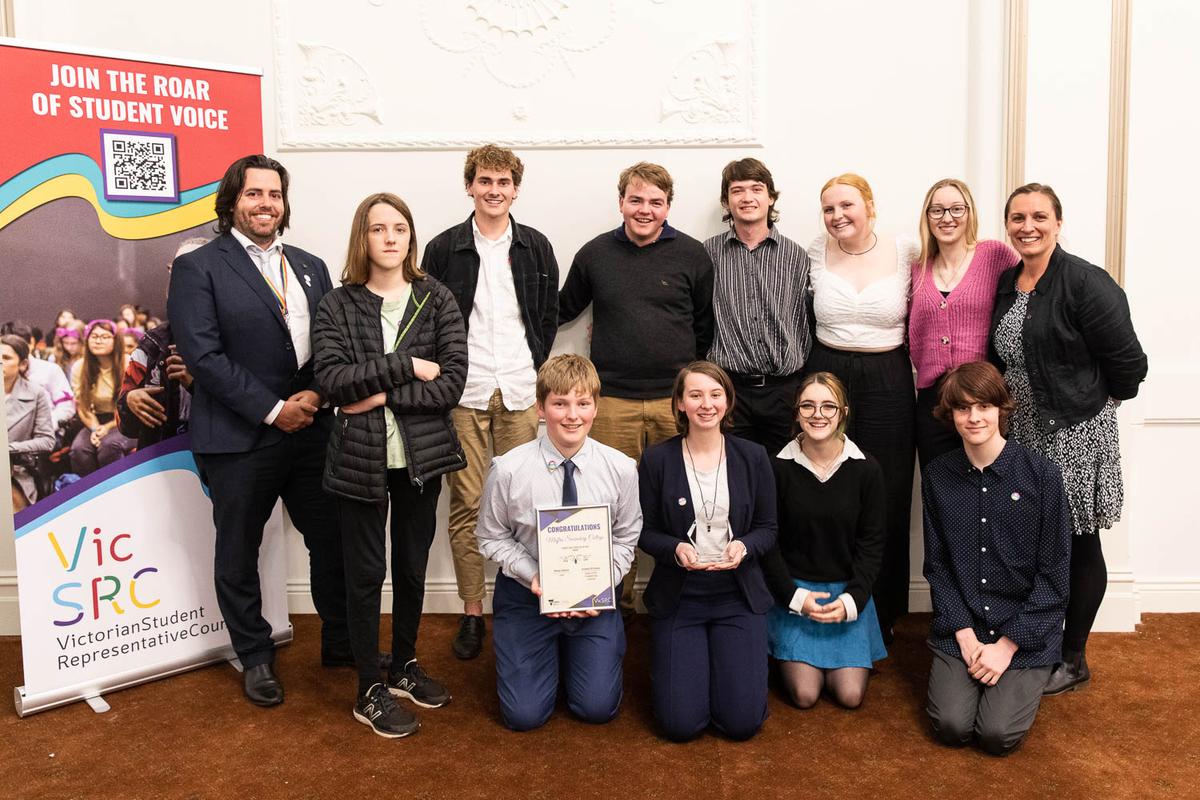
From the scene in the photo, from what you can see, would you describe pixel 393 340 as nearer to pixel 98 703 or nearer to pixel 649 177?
pixel 649 177

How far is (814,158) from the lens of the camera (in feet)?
11.6

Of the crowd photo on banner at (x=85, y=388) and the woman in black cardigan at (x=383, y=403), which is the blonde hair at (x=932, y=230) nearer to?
the woman in black cardigan at (x=383, y=403)

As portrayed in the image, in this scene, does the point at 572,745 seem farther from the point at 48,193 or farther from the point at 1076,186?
the point at 1076,186

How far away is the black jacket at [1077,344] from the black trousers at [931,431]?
11.3 inches

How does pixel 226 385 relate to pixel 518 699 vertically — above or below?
above

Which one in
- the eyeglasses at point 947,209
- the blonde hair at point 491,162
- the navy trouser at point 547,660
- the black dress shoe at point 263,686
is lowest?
the black dress shoe at point 263,686

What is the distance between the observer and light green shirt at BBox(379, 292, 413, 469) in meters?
2.62

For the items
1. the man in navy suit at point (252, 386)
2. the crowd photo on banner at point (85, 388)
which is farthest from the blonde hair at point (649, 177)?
the crowd photo on banner at point (85, 388)

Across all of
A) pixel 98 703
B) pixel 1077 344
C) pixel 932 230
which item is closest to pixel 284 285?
pixel 98 703

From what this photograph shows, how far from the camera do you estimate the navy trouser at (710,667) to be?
2.62 metres

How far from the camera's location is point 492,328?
3.24m

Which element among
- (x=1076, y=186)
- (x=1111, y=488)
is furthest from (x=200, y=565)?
(x=1076, y=186)

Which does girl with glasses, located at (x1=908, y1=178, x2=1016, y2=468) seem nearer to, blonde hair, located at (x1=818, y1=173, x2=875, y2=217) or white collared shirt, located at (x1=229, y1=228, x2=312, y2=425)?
blonde hair, located at (x1=818, y1=173, x2=875, y2=217)

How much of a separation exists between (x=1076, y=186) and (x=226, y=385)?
2.98 meters
